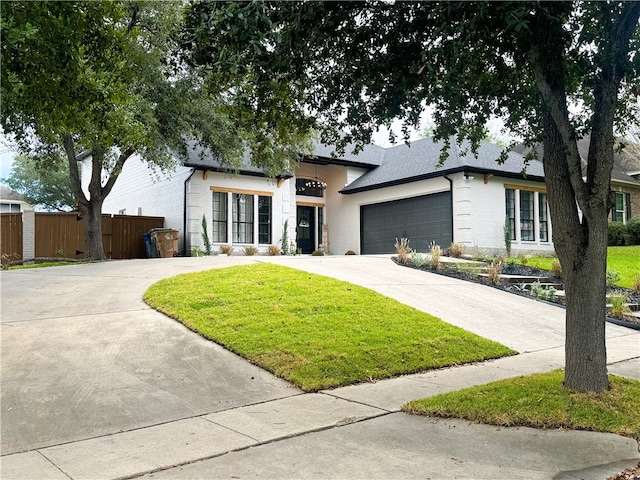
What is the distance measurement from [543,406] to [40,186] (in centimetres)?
3858

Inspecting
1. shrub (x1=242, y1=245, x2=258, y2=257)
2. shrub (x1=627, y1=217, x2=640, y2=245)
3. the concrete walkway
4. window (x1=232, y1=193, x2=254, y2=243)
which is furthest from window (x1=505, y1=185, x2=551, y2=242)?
the concrete walkway

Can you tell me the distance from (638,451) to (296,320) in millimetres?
5222

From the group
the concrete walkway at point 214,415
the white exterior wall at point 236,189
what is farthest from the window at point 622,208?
the concrete walkway at point 214,415

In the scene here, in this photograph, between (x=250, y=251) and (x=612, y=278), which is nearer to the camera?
(x=612, y=278)

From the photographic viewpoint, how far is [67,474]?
3.99 meters

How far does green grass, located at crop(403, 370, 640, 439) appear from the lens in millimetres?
5012

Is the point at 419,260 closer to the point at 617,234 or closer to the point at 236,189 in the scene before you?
the point at 236,189

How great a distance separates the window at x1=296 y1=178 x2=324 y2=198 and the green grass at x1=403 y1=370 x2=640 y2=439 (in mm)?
19793

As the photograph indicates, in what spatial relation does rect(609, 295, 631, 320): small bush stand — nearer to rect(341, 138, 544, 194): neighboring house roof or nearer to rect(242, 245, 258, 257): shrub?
rect(341, 138, 544, 194): neighboring house roof

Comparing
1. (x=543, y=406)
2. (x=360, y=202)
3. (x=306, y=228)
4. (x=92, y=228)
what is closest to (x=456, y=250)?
(x=360, y=202)

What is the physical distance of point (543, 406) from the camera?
17.5ft

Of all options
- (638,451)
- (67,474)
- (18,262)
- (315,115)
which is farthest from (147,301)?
(18,262)

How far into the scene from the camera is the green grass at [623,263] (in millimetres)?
15741

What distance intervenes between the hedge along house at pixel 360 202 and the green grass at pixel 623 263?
97.9 inches
